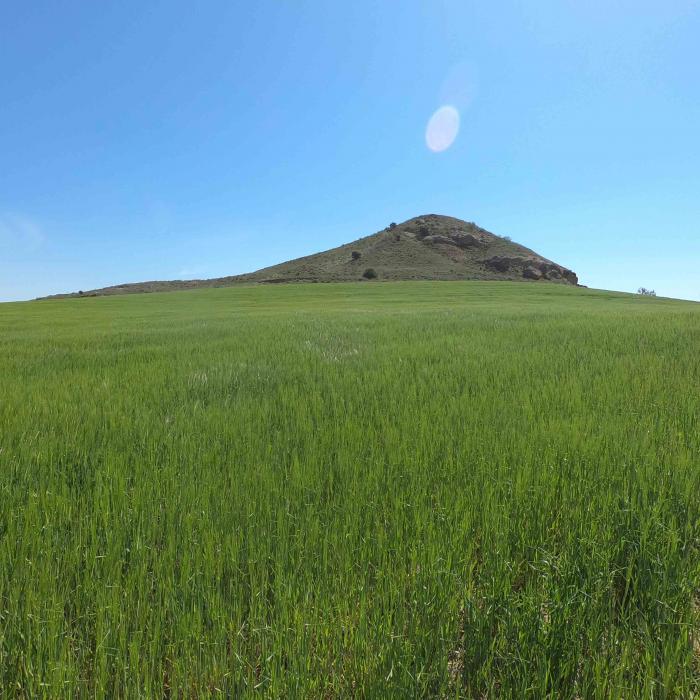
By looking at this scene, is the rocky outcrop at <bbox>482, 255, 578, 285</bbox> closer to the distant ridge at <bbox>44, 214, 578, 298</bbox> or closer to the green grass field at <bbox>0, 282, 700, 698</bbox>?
the distant ridge at <bbox>44, 214, 578, 298</bbox>

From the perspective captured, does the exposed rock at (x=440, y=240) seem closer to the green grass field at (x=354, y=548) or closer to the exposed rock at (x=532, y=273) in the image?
the exposed rock at (x=532, y=273)

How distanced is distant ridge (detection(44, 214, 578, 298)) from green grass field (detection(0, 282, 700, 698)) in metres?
72.3

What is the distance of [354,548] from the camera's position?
1764mm

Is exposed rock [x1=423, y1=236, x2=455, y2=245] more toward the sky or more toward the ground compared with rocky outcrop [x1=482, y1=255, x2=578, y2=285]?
more toward the sky

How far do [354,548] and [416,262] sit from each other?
3985 inches

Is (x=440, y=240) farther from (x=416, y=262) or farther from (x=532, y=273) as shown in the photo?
(x=532, y=273)

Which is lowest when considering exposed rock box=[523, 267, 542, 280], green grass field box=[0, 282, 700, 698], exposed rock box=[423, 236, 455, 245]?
green grass field box=[0, 282, 700, 698]

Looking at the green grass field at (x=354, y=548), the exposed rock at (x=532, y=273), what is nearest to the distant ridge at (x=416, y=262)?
the exposed rock at (x=532, y=273)

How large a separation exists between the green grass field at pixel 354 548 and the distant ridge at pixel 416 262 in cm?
7233

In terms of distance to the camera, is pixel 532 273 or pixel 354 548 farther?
pixel 532 273

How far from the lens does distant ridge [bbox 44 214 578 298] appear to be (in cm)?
8000

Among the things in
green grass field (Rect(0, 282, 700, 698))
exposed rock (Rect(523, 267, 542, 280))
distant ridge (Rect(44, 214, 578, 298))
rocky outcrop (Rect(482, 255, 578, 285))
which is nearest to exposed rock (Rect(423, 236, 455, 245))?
distant ridge (Rect(44, 214, 578, 298))

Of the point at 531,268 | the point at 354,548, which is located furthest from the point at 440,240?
the point at 354,548

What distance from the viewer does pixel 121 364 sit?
21.2 feet
